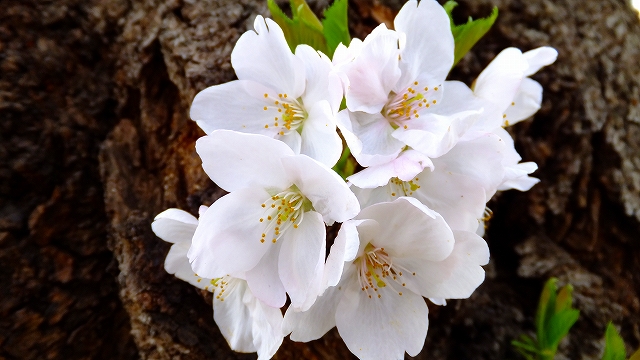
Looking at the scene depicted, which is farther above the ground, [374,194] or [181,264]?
[374,194]

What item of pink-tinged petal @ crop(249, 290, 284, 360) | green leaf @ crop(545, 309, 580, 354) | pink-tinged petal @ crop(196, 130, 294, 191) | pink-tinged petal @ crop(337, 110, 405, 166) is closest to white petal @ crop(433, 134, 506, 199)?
pink-tinged petal @ crop(337, 110, 405, 166)

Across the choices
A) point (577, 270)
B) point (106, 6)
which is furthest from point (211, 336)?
point (577, 270)

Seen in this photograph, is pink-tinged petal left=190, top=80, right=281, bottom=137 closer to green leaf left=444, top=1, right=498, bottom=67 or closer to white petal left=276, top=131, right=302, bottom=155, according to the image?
white petal left=276, top=131, right=302, bottom=155

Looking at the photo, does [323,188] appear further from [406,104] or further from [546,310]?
[546,310]

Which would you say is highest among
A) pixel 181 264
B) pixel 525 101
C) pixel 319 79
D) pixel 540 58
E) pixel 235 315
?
pixel 319 79

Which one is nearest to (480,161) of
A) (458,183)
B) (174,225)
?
(458,183)

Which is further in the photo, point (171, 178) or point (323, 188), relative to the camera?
point (171, 178)

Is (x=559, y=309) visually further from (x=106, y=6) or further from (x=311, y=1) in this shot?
(x=106, y=6)

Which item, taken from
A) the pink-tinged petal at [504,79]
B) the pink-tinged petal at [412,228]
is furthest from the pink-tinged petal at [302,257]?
the pink-tinged petal at [504,79]
